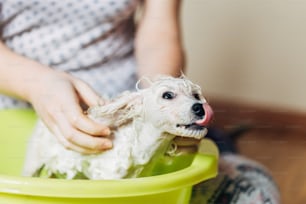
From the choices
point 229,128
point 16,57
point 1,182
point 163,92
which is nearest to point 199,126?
point 163,92

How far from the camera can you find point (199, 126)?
49cm

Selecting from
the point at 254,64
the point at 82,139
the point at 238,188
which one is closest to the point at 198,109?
the point at 82,139

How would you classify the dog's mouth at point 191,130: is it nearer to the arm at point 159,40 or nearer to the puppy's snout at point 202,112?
the puppy's snout at point 202,112

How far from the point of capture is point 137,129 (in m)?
0.54

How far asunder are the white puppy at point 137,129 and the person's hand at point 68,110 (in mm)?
11

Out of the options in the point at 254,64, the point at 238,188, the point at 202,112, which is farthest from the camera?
the point at 254,64

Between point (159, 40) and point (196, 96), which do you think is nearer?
point (196, 96)

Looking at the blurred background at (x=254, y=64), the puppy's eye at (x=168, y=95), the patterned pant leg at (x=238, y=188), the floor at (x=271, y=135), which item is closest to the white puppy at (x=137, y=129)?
the puppy's eye at (x=168, y=95)

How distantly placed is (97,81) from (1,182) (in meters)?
0.31

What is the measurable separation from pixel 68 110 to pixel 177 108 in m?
0.11

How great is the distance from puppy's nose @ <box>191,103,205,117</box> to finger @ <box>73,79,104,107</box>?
0.11 m

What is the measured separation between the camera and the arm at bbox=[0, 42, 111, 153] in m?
0.54

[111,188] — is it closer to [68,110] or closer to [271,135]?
[68,110]

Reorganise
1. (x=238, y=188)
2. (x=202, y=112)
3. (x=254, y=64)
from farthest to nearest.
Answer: (x=254, y=64), (x=238, y=188), (x=202, y=112)
